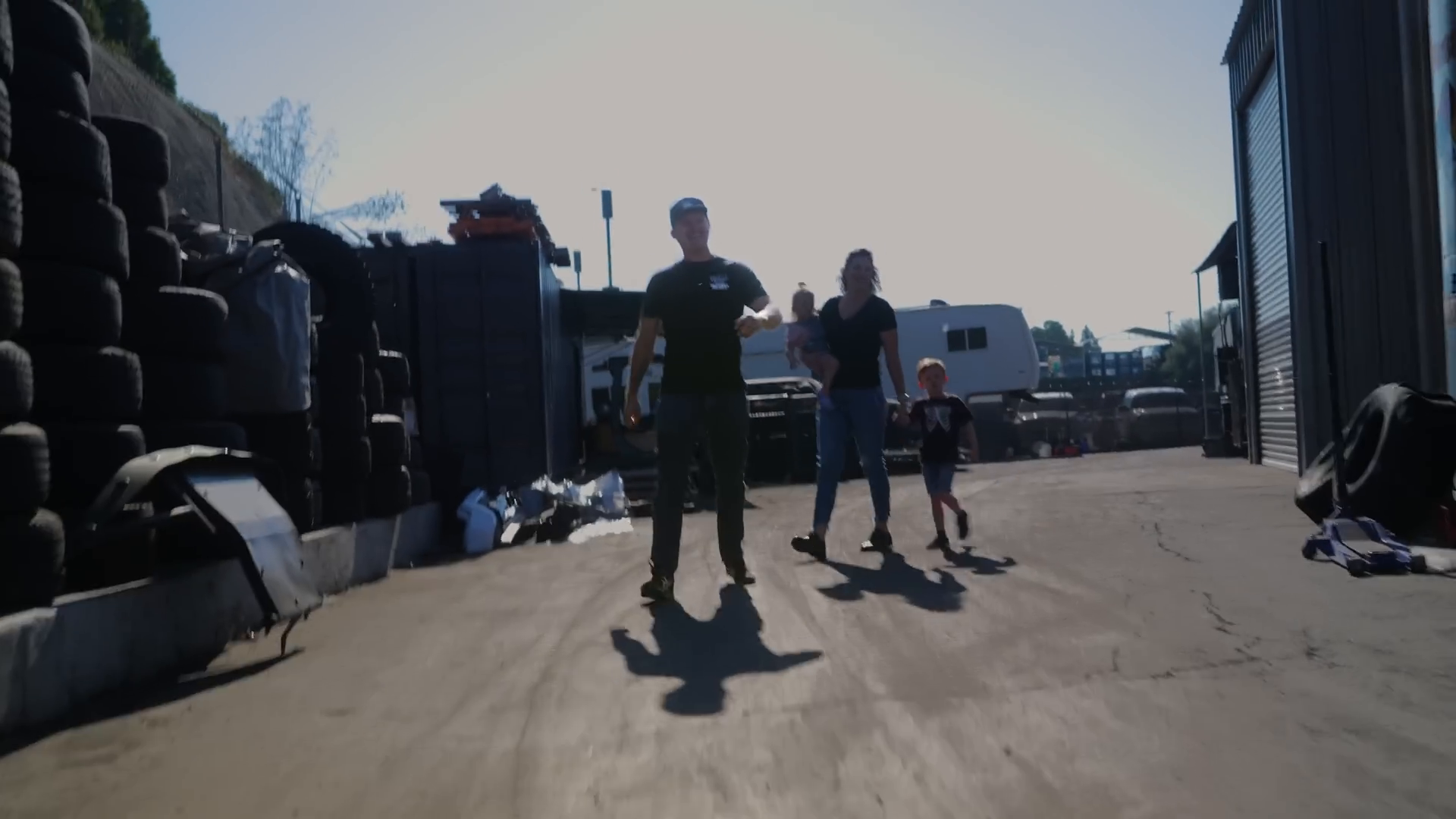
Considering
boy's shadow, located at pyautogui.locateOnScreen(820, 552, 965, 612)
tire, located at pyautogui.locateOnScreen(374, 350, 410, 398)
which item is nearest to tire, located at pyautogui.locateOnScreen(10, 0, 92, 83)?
boy's shadow, located at pyautogui.locateOnScreen(820, 552, 965, 612)

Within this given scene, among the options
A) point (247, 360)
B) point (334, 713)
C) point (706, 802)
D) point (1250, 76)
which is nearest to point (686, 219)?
point (247, 360)

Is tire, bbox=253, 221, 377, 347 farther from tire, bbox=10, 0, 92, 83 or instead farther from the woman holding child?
tire, bbox=10, 0, 92, 83

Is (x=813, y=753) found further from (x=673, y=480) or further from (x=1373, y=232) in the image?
(x=1373, y=232)

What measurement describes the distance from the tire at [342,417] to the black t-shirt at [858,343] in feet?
9.65

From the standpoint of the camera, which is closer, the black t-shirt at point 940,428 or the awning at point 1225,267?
the black t-shirt at point 940,428

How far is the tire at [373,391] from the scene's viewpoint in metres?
8.04

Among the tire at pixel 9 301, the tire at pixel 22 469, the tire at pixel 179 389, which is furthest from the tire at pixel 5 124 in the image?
the tire at pixel 179 389

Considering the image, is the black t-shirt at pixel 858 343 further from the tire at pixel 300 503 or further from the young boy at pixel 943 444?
Answer: the tire at pixel 300 503

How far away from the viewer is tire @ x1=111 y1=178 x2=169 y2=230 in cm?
520

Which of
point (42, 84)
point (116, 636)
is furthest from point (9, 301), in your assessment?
point (116, 636)

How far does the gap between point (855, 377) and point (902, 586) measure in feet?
6.12

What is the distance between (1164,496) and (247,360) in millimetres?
8235

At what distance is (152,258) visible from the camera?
5273 millimetres

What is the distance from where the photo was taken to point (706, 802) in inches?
114
